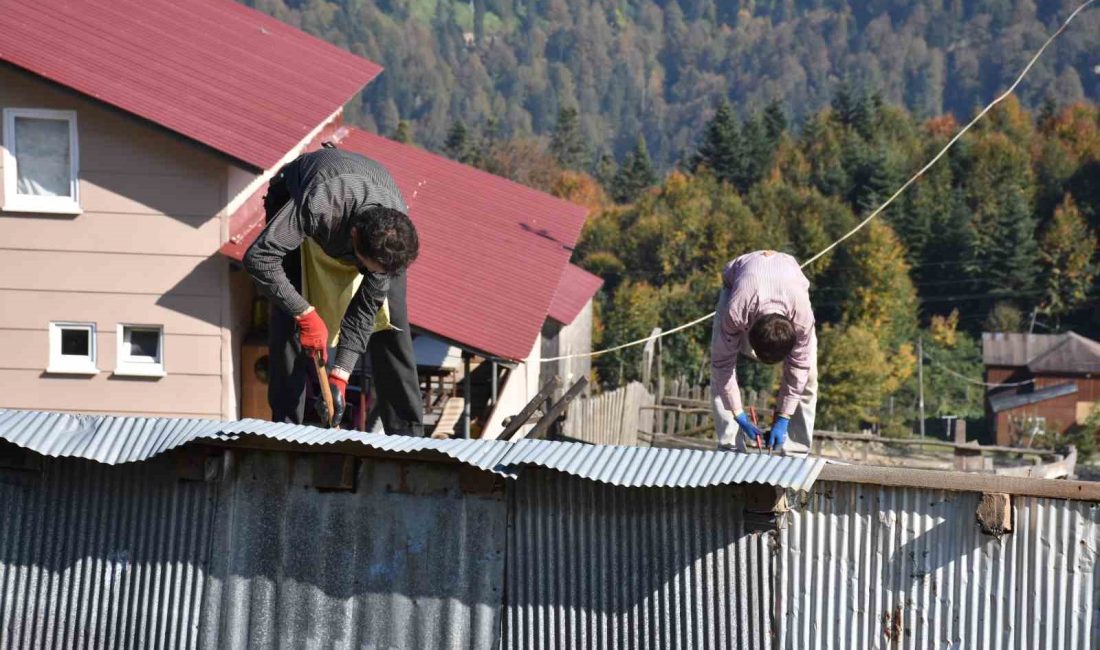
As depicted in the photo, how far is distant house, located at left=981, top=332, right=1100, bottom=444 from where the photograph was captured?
134ft

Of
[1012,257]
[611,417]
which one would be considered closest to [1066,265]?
[1012,257]

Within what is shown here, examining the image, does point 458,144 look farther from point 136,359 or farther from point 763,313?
point 763,313

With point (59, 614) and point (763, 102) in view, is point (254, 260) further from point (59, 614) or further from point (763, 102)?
point (763, 102)

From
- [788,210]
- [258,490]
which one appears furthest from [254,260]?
[788,210]

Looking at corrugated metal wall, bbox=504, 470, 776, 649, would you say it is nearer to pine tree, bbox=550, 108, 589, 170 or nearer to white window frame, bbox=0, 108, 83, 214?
white window frame, bbox=0, 108, 83, 214

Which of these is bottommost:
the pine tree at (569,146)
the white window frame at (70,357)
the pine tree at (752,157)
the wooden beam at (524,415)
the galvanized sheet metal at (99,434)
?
the galvanized sheet metal at (99,434)

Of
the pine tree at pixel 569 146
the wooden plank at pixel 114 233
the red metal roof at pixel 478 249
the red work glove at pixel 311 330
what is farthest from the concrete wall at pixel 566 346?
the pine tree at pixel 569 146

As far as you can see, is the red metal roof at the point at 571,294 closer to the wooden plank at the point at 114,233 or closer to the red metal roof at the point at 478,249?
the red metal roof at the point at 478,249

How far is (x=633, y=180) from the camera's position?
7700cm

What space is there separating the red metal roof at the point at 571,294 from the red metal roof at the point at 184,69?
428cm

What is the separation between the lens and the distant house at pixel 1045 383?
40844 millimetres

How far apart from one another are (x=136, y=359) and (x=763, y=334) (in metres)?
7.78

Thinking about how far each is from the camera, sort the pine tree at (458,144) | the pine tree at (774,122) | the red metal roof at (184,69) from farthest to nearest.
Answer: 1. the pine tree at (458,144)
2. the pine tree at (774,122)
3. the red metal roof at (184,69)

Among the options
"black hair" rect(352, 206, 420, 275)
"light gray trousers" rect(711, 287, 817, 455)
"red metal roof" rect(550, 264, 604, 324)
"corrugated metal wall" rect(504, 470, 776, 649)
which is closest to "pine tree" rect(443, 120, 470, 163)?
"red metal roof" rect(550, 264, 604, 324)
